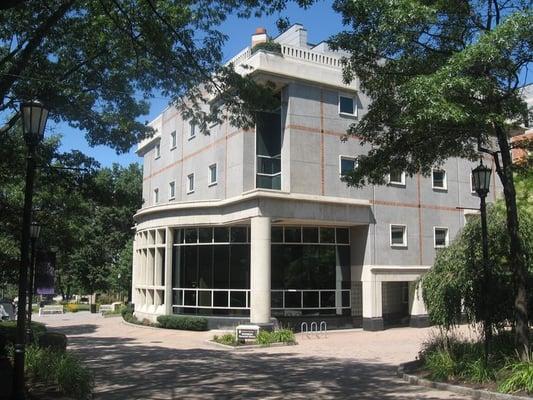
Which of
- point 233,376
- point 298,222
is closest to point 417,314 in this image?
point 298,222

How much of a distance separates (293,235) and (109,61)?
669 inches

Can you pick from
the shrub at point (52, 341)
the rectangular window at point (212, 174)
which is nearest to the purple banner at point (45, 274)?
the shrub at point (52, 341)

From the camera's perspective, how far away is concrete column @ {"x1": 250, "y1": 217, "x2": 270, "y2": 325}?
26734mm

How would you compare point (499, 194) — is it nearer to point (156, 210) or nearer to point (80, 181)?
point (156, 210)

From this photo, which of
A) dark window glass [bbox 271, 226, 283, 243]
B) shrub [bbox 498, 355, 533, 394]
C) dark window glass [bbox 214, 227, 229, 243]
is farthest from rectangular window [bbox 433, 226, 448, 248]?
shrub [bbox 498, 355, 533, 394]

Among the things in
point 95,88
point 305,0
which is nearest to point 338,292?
point 95,88

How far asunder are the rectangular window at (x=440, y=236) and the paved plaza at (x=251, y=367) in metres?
6.32

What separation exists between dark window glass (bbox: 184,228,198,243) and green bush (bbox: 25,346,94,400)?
19248mm

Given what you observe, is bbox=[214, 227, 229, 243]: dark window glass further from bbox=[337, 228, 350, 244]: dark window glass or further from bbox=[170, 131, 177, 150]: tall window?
bbox=[170, 131, 177, 150]: tall window

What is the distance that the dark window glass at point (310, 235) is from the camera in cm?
3034

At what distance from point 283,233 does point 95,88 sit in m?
16.3

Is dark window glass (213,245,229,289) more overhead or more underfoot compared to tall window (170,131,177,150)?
more underfoot

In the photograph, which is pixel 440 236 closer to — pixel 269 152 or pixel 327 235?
pixel 327 235

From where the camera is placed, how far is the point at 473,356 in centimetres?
1295
